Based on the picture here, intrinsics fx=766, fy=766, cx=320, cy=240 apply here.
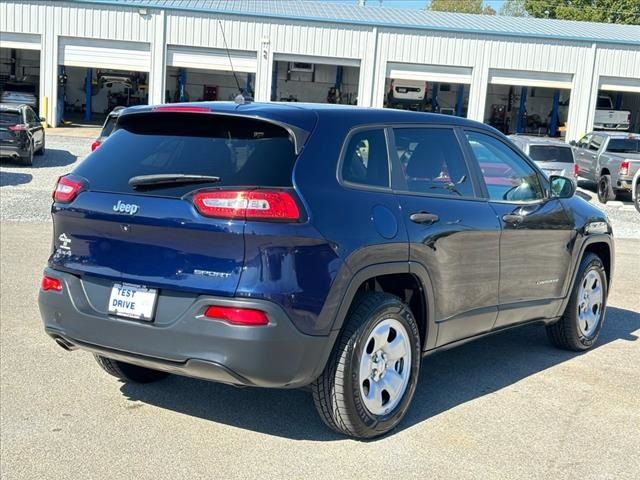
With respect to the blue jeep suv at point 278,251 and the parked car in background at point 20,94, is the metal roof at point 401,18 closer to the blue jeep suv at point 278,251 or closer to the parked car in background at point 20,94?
the parked car in background at point 20,94

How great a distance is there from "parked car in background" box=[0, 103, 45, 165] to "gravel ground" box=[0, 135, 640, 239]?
0.36 m

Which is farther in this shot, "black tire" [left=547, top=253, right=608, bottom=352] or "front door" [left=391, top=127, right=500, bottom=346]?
"black tire" [left=547, top=253, right=608, bottom=352]

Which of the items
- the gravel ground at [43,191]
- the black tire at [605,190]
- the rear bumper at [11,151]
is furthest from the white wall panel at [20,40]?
the black tire at [605,190]

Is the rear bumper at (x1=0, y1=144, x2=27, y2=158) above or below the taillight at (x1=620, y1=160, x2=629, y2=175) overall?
below

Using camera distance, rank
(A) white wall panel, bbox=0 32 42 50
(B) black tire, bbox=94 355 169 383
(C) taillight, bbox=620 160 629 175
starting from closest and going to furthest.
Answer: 1. (B) black tire, bbox=94 355 169 383
2. (C) taillight, bbox=620 160 629 175
3. (A) white wall panel, bbox=0 32 42 50

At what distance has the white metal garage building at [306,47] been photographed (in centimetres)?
3284

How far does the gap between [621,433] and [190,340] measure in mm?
2680

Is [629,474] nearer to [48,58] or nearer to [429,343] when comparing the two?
[429,343]

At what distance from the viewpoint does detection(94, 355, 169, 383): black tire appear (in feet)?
16.4

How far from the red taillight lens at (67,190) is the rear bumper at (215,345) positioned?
1.87 feet

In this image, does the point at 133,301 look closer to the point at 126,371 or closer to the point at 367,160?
the point at 126,371

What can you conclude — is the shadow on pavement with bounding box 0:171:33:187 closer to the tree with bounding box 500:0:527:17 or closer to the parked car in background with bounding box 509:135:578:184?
the parked car in background with bounding box 509:135:578:184

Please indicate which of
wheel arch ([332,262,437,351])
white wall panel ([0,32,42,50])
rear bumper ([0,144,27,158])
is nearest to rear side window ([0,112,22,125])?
rear bumper ([0,144,27,158])

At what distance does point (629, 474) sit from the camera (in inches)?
159
